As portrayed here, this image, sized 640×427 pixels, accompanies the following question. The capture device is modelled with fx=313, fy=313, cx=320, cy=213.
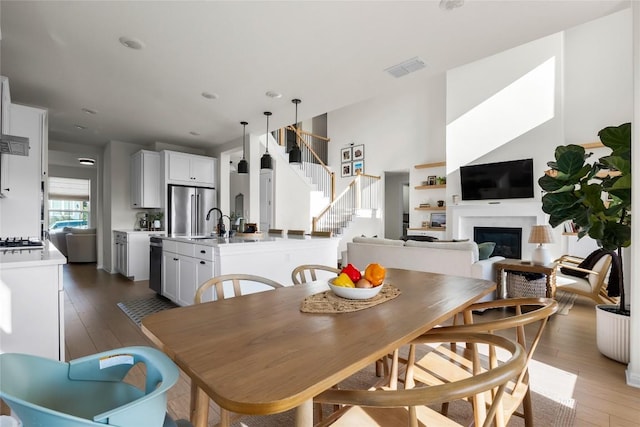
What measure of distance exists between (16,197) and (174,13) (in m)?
2.74

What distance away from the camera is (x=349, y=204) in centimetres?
841

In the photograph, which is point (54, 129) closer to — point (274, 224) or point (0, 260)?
point (274, 224)

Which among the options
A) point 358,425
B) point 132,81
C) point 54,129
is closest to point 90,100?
point 132,81

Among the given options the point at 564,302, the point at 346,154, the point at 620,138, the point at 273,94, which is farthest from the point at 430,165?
the point at 620,138

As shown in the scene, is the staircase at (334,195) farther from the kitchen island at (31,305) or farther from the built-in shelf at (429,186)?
the kitchen island at (31,305)

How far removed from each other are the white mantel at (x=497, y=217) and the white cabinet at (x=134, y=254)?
6.21 metres

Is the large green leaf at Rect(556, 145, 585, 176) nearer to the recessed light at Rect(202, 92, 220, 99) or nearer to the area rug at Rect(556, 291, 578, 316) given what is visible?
the area rug at Rect(556, 291, 578, 316)

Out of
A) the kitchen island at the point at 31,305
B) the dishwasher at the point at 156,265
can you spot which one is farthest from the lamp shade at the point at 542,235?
the dishwasher at the point at 156,265

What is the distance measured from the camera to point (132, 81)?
→ 3.49m

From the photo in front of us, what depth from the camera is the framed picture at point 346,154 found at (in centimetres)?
992

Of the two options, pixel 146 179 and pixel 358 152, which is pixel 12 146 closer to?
pixel 146 179

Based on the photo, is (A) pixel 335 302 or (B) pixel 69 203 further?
(B) pixel 69 203

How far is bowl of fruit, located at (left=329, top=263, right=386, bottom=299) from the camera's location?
4.66 ft

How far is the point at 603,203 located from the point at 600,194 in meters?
0.12
